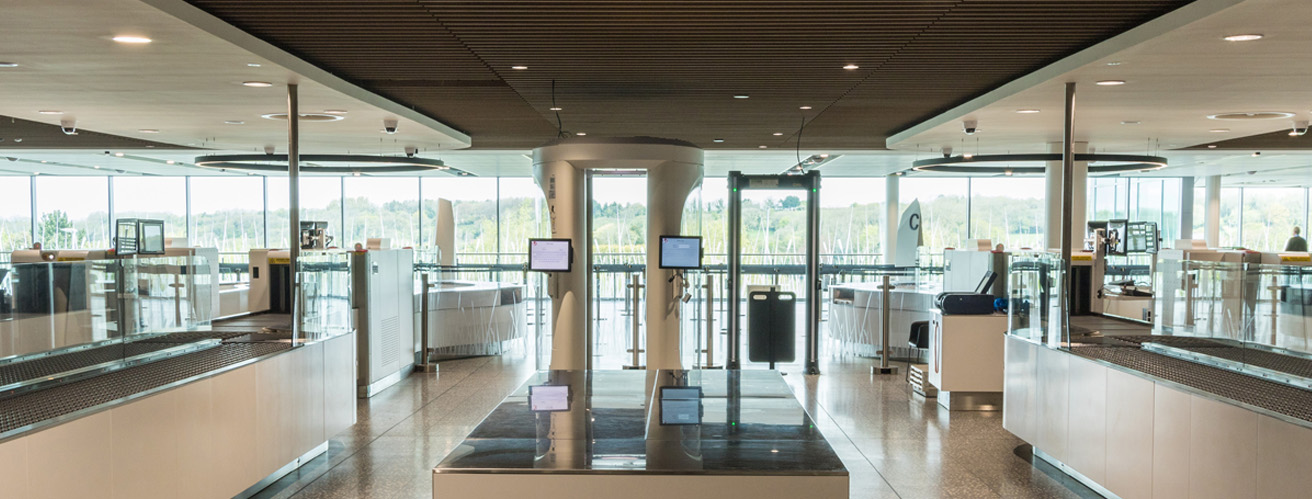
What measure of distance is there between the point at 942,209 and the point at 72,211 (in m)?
20.0

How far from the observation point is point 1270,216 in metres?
23.6

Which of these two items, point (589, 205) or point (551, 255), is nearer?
point (551, 255)

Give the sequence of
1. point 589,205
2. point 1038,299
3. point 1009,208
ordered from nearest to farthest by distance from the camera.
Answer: point 1038,299 < point 589,205 < point 1009,208

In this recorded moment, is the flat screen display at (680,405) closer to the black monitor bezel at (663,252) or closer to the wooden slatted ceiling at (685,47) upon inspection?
the wooden slatted ceiling at (685,47)

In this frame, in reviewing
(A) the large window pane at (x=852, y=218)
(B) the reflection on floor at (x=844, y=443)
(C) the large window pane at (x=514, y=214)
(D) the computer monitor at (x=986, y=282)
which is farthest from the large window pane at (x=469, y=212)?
(D) the computer monitor at (x=986, y=282)

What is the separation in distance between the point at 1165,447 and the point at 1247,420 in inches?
27.2

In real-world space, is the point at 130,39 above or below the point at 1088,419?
above

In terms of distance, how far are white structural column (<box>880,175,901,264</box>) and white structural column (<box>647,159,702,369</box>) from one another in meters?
11.1

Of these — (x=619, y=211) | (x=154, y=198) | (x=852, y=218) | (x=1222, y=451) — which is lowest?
(x=1222, y=451)

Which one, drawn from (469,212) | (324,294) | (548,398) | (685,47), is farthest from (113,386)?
(469,212)

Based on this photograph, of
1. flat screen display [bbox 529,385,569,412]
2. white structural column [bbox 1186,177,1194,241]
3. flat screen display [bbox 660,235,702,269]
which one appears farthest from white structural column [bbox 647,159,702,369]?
white structural column [bbox 1186,177,1194,241]

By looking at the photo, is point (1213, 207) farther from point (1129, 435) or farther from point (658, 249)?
point (1129, 435)

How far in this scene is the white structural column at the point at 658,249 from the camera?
9.12 m

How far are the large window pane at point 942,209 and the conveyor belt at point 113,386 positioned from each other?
688 inches
